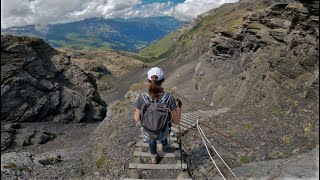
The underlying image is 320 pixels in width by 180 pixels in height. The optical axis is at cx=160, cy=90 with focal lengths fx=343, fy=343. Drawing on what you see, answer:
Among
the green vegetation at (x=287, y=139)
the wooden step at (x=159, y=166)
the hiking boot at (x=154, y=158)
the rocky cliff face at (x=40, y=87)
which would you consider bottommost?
the rocky cliff face at (x=40, y=87)

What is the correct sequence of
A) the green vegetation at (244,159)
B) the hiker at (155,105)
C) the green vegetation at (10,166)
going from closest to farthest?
the hiker at (155,105) → the green vegetation at (244,159) → the green vegetation at (10,166)

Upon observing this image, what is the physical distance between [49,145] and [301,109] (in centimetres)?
2698

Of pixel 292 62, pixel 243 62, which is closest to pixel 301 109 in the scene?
pixel 292 62

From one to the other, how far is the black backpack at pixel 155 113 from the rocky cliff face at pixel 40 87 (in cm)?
3492

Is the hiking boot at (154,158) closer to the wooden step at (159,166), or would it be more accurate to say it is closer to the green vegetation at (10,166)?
the wooden step at (159,166)

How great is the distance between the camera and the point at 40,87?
161 feet

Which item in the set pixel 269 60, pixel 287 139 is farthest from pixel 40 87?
pixel 287 139

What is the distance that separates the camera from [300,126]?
64.1 ft

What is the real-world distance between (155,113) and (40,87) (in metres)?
40.2

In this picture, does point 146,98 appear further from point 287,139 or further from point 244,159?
point 287,139

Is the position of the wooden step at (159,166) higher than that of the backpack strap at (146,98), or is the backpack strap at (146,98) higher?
the backpack strap at (146,98)

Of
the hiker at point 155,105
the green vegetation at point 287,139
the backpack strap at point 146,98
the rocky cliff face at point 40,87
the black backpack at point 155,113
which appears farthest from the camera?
the rocky cliff face at point 40,87

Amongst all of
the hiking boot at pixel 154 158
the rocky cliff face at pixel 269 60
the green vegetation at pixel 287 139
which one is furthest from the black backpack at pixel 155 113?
the rocky cliff face at pixel 269 60

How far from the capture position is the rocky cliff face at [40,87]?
44.7 meters
